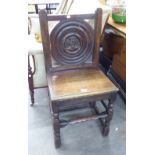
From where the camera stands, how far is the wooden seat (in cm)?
129

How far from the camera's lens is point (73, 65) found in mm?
1530

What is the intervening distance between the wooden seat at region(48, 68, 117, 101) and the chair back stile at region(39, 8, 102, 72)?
0.07m

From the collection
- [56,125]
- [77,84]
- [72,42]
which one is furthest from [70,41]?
[56,125]

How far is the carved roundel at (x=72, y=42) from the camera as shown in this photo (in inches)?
54.0

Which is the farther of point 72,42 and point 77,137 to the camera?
point 77,137

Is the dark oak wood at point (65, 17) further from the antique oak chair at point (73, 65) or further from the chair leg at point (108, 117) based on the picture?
the chair leg at point (108, 117)

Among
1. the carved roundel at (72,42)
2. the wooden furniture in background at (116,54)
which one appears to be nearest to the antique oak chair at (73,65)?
the carved roundel at (72,42)

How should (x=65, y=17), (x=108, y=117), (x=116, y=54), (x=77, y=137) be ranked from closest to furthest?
(x=65, y=17) → (x=108, y=117) → (x=77, y=137) → (x=116, y=54)

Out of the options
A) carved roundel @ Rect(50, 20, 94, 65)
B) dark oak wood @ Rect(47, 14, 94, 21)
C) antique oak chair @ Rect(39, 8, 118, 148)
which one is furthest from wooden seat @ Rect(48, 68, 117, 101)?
dark oak wood @ Rect(47, 14, 94, 21)

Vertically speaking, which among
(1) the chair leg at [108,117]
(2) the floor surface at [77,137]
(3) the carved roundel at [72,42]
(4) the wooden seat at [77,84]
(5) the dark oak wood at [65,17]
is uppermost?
(5) the dark oak wood at [65,17]

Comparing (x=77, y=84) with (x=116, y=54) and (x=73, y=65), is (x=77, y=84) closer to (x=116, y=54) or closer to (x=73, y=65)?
(x=73, y=65)

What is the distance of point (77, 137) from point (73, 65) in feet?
1.93

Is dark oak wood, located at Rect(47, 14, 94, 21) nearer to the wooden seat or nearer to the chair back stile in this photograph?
the chair back stile
